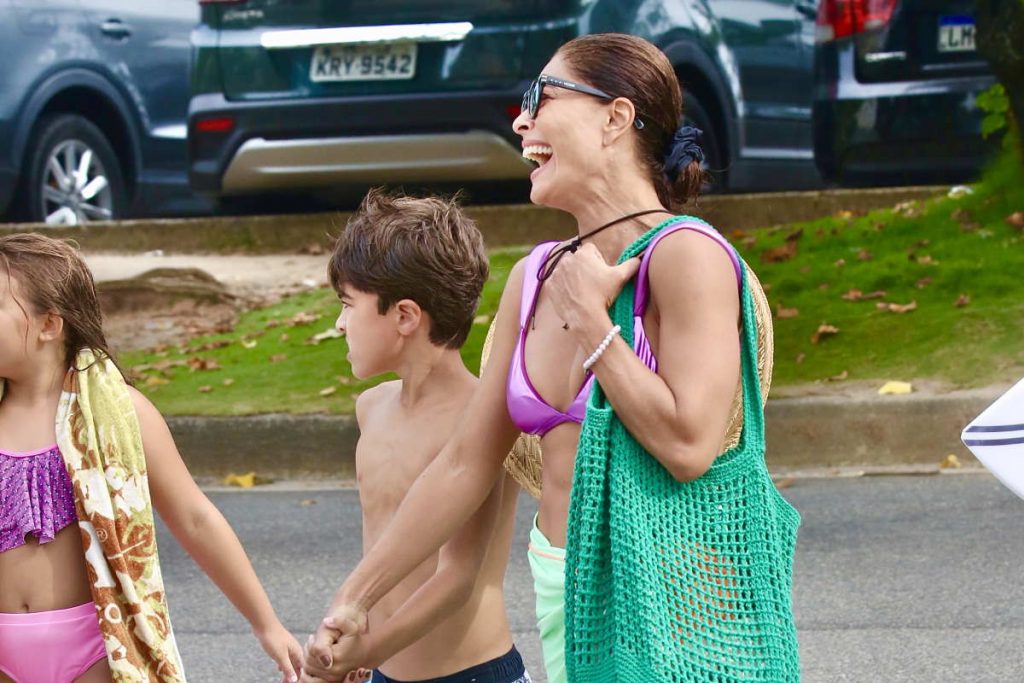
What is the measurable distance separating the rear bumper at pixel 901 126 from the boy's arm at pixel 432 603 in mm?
9305

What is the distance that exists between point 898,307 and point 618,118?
6307 mm

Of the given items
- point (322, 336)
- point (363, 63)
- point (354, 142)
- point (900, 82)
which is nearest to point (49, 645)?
point (322, 336)

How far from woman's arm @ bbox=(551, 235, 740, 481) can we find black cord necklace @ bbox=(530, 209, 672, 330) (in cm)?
15

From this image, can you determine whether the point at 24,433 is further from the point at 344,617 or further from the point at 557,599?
the point at 557,599

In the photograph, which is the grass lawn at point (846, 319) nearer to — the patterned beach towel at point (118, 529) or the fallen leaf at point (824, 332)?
the fallen leaf at point (824, 332)

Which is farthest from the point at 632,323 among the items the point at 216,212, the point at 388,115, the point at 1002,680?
the point at 216,212

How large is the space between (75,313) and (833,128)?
963cm

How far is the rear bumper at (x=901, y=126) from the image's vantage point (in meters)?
11.7

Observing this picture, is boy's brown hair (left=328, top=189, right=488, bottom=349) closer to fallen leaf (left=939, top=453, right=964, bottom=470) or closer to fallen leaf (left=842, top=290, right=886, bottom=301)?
fallen leaf (left=939, top=453, right=964, bottom=470)

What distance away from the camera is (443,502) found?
2744mm

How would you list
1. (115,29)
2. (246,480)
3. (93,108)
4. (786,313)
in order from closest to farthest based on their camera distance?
(246,480) < (786,313) < (115,29) < (93,108)

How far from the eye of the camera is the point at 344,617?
2.71 m

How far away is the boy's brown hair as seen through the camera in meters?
3.06

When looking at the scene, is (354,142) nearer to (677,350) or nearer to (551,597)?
(551,597)
